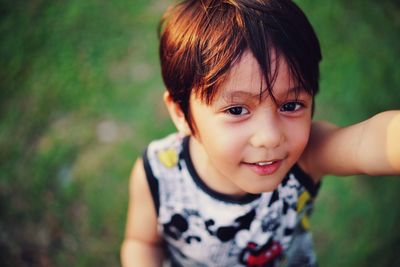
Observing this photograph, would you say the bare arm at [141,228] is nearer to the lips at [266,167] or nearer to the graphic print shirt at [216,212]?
the graphic print shirt at [216,212]

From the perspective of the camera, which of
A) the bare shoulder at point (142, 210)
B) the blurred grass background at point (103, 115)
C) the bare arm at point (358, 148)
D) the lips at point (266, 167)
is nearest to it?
the bare arm at point (358, 148)

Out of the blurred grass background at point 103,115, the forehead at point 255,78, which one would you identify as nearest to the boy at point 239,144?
the forehead at point 255,78

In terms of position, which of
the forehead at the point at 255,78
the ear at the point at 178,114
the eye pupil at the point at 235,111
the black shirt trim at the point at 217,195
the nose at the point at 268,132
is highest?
the forehead at the point at 255,78

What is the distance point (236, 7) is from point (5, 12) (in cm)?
251

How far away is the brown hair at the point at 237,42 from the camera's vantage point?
102cm

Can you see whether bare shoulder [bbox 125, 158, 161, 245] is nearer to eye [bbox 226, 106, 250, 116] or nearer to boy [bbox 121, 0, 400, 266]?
boy [bbox 121, 0, 400, 266]

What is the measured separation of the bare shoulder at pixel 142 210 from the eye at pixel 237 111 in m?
0.47

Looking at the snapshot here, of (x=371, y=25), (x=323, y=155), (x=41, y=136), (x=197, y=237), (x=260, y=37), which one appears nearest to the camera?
(x=260, y=37)

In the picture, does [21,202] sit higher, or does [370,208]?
[21,202]

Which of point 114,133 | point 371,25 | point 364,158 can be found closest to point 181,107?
point 364,158

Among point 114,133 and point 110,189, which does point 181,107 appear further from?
point 114,133

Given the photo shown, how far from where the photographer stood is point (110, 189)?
8.04 ft

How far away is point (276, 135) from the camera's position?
3.36 feet

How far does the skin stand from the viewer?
101 cm
